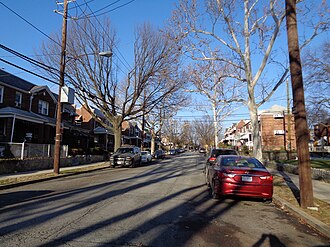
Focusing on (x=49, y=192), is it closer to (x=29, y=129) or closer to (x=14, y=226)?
(x=14, y=226)

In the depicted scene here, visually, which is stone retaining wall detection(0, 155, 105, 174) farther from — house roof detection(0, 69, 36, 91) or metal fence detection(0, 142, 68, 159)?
house roof detection(0, 69, 36, 91)

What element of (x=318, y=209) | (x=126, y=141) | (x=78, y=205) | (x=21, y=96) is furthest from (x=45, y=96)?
(x=126, y=141)

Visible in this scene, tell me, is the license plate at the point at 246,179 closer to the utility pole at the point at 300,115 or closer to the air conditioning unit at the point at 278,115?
the utility pole at the point at 300,115

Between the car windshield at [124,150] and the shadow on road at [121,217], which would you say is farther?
the car windshield at [124,150]

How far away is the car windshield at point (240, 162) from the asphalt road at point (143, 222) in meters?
1.16

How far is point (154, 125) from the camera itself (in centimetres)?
4750

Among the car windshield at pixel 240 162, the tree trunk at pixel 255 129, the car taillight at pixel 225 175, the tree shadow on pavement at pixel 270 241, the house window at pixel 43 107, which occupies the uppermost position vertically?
the house window at pixel 43 107

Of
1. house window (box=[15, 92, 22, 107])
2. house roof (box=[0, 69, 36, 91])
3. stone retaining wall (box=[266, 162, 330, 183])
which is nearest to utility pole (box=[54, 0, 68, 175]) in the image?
house roof (box=[0, 69, 36, 91])

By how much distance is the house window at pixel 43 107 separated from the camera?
99.3 feet

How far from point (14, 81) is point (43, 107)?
4.66 meters

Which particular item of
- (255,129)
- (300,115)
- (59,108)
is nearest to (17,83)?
(59,108)

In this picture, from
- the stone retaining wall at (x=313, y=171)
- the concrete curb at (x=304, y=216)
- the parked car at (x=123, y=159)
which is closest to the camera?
the concrete curb at (x=304, y=216)

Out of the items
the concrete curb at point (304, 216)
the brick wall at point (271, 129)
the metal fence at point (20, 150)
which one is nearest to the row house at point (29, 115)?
the metal fence at point (20, 150)

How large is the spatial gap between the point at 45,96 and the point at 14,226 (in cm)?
2813
